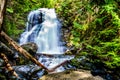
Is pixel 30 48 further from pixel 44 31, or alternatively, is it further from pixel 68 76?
pixel 68 76

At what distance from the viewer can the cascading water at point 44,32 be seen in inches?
557

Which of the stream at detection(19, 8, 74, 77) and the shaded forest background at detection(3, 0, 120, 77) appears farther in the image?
the stream at detection(19, 8, 74, 77)

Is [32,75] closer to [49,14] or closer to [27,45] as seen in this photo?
[27,45]

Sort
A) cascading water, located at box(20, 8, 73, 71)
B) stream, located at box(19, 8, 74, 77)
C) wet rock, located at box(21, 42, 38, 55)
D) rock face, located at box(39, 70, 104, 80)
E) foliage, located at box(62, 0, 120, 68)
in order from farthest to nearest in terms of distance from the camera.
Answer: cascading water, located at box(20, 8, 73, 71), stream, located at box(19, 8, 74, 77), wet rock, located at box(21, 42, 38, 55), foliage, located at box(62, 0, 120, 68), rock face, located at box(39, 70, 104, 80)

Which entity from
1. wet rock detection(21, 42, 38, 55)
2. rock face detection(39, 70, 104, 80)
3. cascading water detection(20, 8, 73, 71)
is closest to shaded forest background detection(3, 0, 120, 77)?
rock face detection(39, 70, 104, 80)

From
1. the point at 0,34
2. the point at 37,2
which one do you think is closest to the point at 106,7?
the point at 0,34

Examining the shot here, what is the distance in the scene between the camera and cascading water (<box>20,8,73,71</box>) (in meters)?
14.1

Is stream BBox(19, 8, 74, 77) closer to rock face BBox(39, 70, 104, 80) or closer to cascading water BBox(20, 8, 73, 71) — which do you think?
cascading water BBox(20, 8, 73, 71)

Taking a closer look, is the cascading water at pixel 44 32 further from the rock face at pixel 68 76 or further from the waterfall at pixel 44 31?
the rock face at pixel 68 76

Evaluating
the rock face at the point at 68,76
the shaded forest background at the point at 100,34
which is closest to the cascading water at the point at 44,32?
the shaded forest background at the point at 100,34

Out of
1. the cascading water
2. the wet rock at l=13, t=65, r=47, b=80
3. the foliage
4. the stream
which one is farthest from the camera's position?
the cascading water

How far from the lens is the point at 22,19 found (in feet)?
54.4

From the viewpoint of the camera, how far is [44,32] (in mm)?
15398

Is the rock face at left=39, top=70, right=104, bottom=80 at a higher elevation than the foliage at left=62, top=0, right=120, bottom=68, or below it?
below
